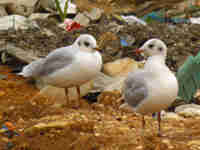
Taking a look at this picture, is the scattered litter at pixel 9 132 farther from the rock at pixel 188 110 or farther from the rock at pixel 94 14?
the rock at pixel 94 14

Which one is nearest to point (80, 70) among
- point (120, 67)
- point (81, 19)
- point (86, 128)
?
point (86, 128)

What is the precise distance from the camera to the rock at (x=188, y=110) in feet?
16.2

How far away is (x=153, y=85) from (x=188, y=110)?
5.90 ft

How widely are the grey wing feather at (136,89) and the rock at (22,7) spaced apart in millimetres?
5837

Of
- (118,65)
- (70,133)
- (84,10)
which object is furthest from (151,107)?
(84,10)

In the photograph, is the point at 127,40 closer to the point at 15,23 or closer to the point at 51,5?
the point at 15,23

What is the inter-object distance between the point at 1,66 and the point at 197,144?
3.73 m

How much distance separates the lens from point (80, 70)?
14.6 ft

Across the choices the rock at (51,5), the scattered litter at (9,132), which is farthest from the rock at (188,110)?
the rock at (51,5)

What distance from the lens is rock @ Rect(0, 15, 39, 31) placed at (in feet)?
25.5

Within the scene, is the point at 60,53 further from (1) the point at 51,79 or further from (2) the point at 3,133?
(2) the point at 3,133

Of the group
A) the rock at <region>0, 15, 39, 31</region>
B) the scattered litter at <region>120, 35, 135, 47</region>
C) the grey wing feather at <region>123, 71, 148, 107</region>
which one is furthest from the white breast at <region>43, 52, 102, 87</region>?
the rock at <region>0, 15, 39, 31</region>

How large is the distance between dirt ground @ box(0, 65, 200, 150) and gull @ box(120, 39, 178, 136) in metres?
0.29

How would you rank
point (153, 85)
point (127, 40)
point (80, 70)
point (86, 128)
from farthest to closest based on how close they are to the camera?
point (127, 40) < point (80, 70) < point (86, 128) < point (153, 85)
